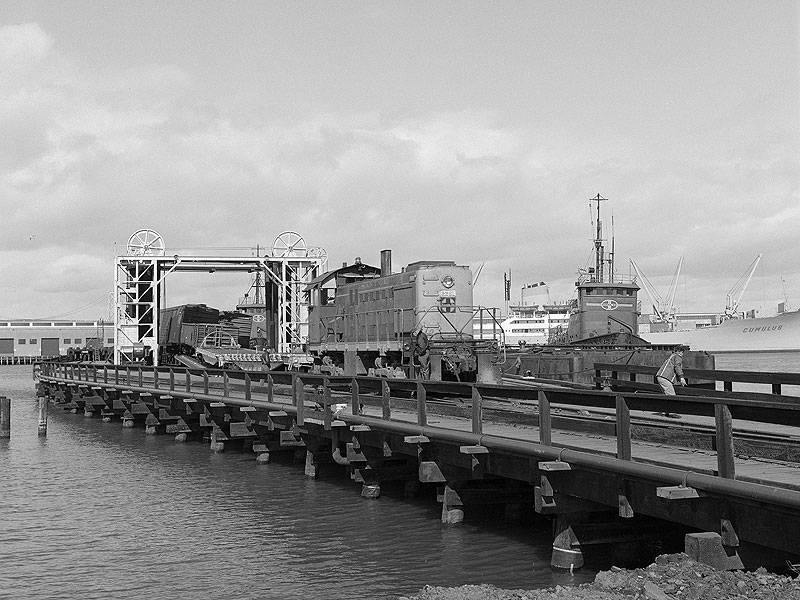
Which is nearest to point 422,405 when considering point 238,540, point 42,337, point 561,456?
point 238,540

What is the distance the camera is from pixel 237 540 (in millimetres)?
14422

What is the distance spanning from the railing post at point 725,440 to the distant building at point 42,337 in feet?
469

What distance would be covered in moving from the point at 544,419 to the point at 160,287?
41048 mm

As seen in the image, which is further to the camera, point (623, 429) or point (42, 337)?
point (42, 337)

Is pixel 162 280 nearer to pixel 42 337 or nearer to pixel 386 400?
pixel 386 400

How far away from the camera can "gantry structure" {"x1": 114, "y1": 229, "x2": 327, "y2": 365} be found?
48.6 meters

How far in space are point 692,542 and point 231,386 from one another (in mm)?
19283

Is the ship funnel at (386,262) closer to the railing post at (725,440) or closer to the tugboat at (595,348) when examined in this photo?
the tugboat at (595,348)

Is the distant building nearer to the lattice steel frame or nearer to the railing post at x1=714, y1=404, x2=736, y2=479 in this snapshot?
the lattice steel frame

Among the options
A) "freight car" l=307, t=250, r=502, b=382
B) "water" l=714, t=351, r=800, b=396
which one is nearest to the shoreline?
"freight car" l=307, t=250, r=502, b=382

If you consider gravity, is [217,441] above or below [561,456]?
below

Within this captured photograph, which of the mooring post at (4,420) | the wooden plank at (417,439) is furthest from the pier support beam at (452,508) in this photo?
the mooring post at (4,420)

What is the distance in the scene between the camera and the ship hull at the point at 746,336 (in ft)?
283

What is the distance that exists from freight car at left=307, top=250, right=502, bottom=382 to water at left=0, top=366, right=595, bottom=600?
544 centimetres
